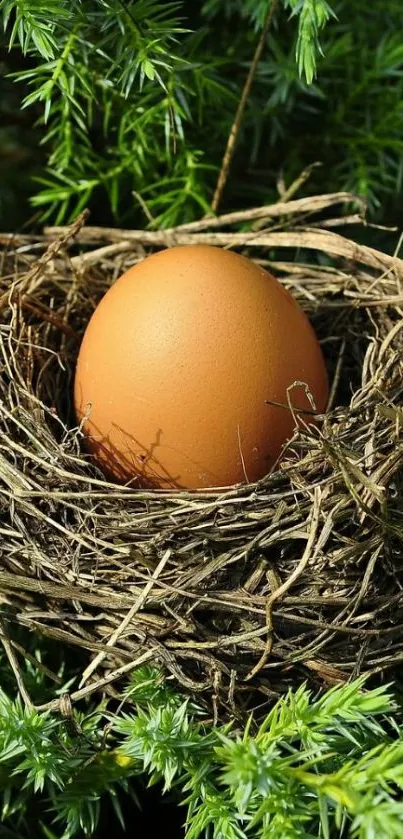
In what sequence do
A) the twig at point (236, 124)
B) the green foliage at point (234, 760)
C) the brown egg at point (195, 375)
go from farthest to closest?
the twig at point (236, 124) < the brown egg at point (195, 375) < the green foliage at point (234, 760)

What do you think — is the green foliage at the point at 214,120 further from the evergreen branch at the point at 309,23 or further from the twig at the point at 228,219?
the evergreen branch at the point at 309,23

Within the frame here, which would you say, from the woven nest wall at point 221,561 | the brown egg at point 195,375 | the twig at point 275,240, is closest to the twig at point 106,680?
the woven nest wall at point 221,561

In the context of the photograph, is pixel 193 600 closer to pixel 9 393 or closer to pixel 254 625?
pixel 254 625

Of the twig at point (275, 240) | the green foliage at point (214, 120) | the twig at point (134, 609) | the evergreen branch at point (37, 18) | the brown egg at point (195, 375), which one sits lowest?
the twig at point (134, 609)

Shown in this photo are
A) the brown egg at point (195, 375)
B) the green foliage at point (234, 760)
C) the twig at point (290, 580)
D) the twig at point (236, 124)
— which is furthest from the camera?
the twig at point (236, 124)

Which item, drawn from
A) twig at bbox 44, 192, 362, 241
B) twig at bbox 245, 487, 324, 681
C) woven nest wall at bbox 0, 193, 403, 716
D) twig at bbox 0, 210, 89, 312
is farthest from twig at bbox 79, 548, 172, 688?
twig at bbox 44, 192, 362, 241

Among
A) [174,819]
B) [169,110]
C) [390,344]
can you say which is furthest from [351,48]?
[174,819]

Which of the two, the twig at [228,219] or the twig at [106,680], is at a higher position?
the twig at [228,219]
